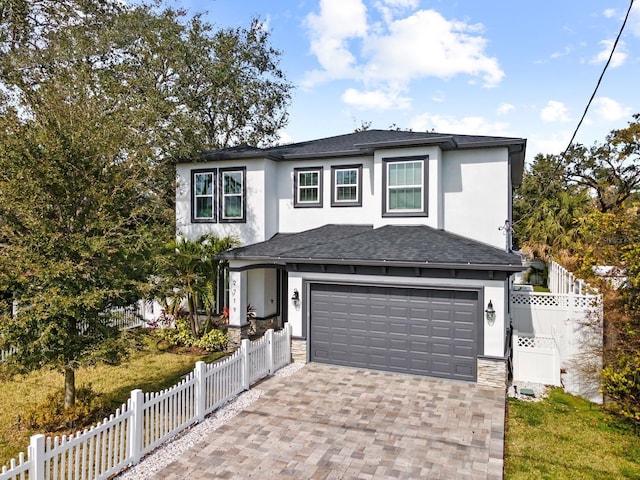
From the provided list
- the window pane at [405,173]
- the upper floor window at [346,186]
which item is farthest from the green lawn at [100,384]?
the window pane at [405,173]

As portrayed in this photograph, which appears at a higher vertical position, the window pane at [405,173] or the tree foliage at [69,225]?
the window pane at [405,173]

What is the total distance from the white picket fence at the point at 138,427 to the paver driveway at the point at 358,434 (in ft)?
1.89

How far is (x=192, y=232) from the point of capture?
15.6m

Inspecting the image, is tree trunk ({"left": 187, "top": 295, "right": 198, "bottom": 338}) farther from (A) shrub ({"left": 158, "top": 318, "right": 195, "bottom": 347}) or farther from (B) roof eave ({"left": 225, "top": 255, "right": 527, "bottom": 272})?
(B) roof eave ({"left": 225, "top": 255, "right": 527, "bottom": 272})

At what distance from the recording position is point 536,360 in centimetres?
991

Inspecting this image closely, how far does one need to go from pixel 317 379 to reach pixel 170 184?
1400 centimetres

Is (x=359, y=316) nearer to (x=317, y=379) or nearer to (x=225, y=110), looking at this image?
(x=317, y=379)

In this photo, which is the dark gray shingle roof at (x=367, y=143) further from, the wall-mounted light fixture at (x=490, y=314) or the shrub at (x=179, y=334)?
the shrub at (x=179, y=334)

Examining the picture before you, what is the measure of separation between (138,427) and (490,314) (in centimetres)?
770

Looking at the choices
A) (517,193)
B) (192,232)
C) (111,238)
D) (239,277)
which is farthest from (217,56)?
(517,193)

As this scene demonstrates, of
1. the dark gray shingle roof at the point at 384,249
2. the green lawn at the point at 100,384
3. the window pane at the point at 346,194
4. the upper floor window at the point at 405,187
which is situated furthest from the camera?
the window pane at the point at 346,194

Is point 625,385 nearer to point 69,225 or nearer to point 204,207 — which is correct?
point 69,225

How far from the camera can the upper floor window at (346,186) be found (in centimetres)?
1407

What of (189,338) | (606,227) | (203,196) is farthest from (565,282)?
(203,196)
